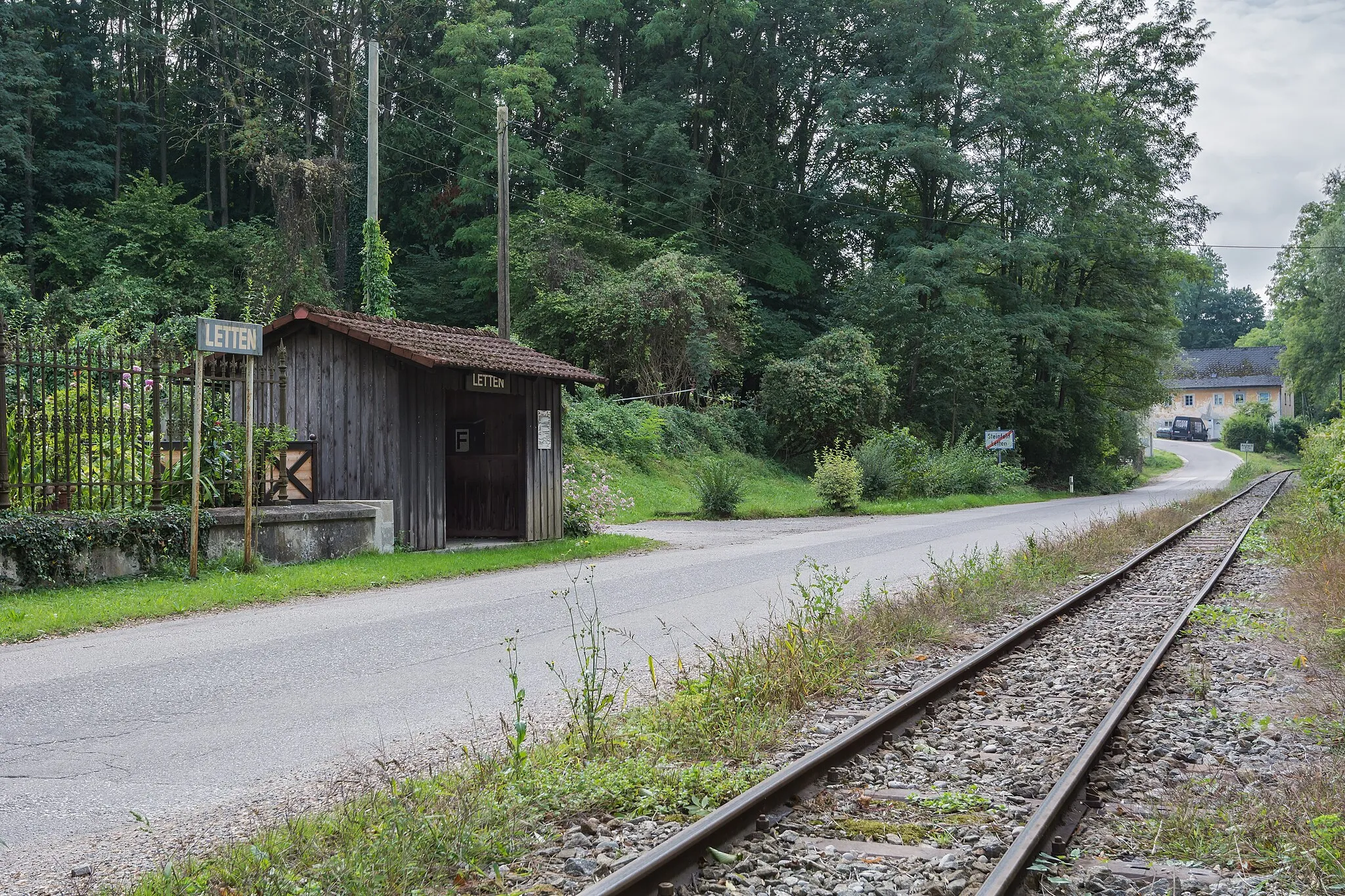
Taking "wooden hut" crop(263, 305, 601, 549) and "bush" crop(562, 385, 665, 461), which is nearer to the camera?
"wooden hut" crop(263, 305, 601, 549)

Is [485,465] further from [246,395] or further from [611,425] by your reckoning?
[611,425]

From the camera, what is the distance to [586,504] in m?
20.2

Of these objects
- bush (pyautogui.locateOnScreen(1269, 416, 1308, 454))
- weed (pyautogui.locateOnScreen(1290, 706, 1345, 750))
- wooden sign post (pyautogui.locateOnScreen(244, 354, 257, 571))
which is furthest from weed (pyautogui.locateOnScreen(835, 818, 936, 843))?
bush (pyautogui.locateOnScreen(1269, 416, 1308, 454))

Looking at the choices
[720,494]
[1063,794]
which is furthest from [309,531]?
[720,494]

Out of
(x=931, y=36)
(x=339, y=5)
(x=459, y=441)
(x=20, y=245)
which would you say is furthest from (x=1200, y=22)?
(x=20, y=245)

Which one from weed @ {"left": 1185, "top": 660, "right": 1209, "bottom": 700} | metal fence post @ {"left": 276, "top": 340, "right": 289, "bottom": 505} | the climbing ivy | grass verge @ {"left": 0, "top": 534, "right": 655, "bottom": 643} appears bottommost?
weed @ {"left": 1185, "top": 660, "right": 1209, "bottom": 700}

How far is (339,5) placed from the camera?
43562 mm

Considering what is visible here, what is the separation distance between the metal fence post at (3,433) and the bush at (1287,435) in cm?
8553

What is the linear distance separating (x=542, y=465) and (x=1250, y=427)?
84.9 meters

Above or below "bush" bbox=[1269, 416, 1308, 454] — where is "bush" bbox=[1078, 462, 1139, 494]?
below

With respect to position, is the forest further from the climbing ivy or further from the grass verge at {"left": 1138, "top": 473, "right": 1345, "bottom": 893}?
the grass verge at {"left": 1138, "top": 473, "right": 1345, "bottom": 893}

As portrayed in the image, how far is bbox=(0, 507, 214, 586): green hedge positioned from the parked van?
11225 cm

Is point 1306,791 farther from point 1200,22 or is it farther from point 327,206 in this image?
point 1200,22

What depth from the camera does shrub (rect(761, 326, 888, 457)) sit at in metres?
36.2
